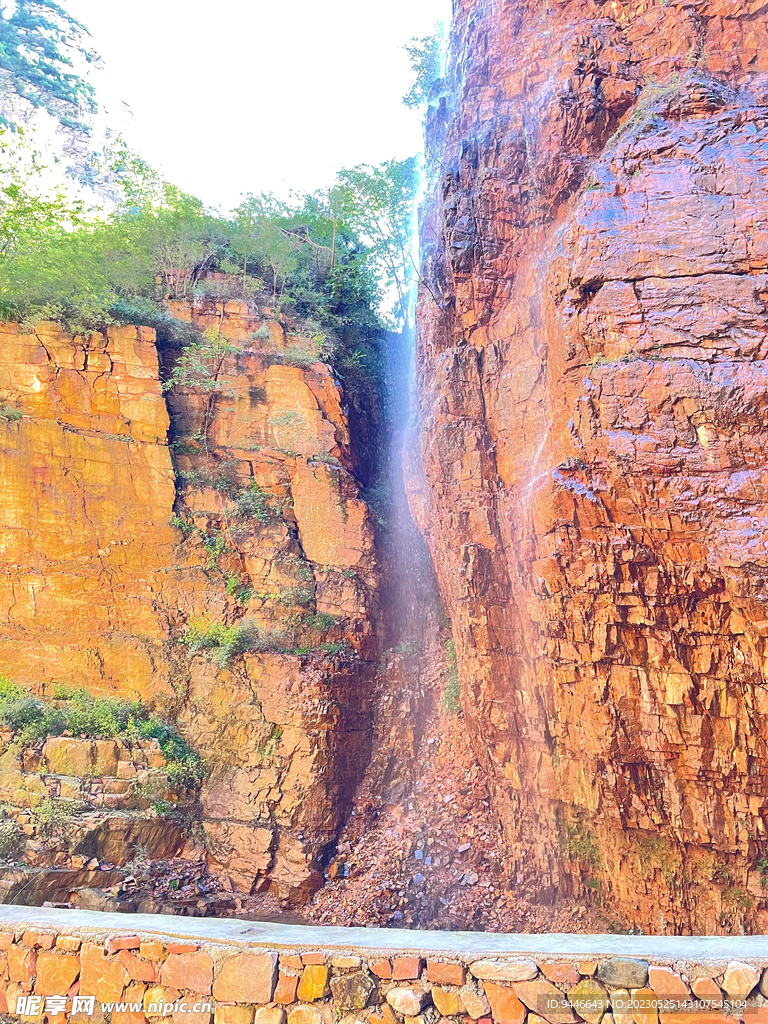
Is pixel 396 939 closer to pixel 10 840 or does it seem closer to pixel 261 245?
pixel 10 840

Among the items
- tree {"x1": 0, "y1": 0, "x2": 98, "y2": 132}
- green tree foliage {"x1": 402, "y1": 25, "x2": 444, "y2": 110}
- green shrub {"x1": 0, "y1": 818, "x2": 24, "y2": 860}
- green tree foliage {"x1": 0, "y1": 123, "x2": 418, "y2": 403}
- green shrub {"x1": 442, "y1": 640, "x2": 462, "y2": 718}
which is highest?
tree {"x1": 0, "y1": 0, "x2": 98, "y2": 132}

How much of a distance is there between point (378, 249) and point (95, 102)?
14.6 meters

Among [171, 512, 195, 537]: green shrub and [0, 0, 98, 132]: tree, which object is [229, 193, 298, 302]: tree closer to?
[171, 512, 195, 537]: green shrub

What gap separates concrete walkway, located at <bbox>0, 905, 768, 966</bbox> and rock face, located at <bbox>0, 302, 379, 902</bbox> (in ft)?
18.8

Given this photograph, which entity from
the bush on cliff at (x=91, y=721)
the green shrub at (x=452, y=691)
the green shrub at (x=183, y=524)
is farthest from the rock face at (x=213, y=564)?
the green shrub at (x=452, y=691)

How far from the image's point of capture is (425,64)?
15.9 meters

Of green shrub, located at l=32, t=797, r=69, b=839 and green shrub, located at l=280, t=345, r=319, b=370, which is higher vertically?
green shrub, located at l=280, t=345, r=319, b=370

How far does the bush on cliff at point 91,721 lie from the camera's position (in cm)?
950

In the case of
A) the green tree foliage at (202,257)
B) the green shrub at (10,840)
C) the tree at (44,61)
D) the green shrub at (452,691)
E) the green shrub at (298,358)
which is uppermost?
the tree at (44,61)

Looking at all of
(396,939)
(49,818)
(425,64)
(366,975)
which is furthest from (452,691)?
(425,64)

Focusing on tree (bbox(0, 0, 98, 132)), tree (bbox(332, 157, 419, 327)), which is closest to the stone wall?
tree (bbox(332, 157, 419, 327))

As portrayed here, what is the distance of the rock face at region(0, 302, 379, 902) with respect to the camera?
385 inches

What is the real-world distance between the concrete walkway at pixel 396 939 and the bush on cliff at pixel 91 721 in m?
5.75

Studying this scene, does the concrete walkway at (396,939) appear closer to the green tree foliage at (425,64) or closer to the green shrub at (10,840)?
the green shrub at (10,840)
